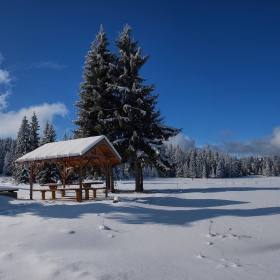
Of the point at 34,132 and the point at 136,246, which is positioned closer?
the point at 136,246

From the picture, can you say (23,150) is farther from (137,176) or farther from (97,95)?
(137,176)

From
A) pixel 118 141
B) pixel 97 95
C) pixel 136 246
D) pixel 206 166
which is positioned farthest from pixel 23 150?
pixel 206 166

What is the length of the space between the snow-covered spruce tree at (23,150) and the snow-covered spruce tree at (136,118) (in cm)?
2021

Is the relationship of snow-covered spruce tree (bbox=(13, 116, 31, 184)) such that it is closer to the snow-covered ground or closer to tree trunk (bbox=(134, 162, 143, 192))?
tree trunk (bbox=(134, 162, 143, 192))

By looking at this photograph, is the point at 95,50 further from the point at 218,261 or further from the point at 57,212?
the point at 218,261

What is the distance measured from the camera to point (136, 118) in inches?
867

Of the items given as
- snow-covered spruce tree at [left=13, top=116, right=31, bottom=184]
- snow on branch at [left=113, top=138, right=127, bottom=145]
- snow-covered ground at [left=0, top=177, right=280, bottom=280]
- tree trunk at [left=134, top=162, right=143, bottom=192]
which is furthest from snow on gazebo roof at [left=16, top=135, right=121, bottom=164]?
snow-covered spruce tree at [left=13, top=116, right=31, bottom=184]

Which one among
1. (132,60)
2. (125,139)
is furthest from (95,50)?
(125,139)

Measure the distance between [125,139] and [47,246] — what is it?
1580 centimetres

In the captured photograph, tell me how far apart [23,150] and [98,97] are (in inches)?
874

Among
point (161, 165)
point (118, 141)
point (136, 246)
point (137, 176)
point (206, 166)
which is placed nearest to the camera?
point (136, 246)

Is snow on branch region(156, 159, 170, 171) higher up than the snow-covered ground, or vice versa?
snow on branch region(156, 159, 170, 171)

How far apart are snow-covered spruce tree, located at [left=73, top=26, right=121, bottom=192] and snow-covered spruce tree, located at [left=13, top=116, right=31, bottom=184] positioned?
16840 mm

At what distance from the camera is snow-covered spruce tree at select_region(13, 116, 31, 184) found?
3566 centimetres
